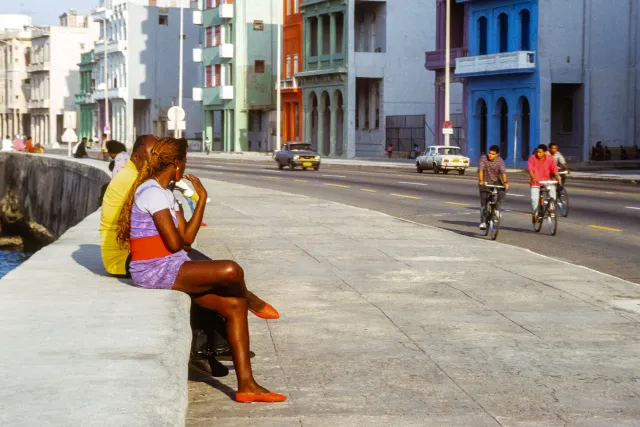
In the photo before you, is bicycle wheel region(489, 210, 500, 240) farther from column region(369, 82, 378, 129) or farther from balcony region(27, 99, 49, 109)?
balcony region(27, 99, 49, 109)

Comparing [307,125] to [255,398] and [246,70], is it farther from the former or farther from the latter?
[255,398]

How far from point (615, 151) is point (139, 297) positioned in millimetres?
53035

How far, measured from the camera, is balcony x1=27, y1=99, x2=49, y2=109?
450 feet

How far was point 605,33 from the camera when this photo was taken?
59688 mm

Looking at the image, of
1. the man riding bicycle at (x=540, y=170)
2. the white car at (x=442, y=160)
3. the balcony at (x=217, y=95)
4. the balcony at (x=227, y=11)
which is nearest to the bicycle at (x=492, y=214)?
the man riding bicycle at (x=540, y=170)

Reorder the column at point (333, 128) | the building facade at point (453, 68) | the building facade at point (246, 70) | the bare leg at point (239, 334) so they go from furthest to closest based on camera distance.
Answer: the building facade at point (246, 70)
the column at point (333, 128)
the building facade at point (453, 68)
the bare leg at point (239, 334)

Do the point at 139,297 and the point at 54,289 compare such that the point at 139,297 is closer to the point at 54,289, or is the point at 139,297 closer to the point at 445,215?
the point at 54,289

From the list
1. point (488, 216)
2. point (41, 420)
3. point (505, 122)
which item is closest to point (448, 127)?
point (505, 122)

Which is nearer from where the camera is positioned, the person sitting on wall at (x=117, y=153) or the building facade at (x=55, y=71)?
the person sitting on wall at (x=117, y=153)

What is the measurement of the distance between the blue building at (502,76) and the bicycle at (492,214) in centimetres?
3371

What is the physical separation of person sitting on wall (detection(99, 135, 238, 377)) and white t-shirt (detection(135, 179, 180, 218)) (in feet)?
2.27

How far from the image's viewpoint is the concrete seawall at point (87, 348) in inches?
219

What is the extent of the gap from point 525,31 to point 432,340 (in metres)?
50.9

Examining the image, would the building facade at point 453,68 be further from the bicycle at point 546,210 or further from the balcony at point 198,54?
the bicycle at point 546,210
